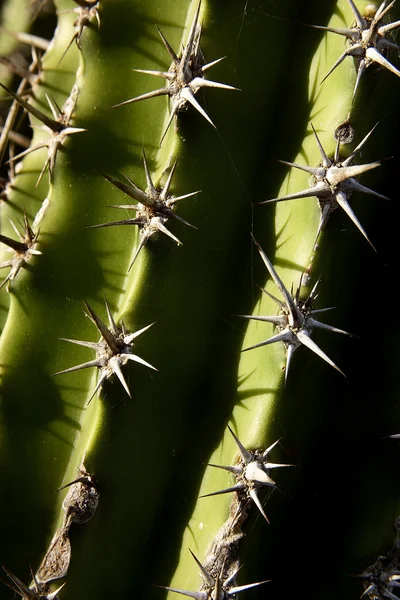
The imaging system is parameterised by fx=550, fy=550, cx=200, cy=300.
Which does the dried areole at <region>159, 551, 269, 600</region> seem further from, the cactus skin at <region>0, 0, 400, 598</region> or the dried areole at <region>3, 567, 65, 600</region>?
the dried areole at <region>3, 567, 65, 600</region>

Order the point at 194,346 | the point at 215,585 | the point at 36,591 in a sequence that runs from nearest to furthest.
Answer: the point at 215,585
the point at 36,591
the point at 194,346

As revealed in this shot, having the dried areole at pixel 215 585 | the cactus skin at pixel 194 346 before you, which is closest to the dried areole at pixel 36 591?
the cactus skin at pixel 194 346

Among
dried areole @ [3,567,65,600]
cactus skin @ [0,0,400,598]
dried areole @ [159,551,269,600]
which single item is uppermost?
cactus skin @ [0,0,400,598]

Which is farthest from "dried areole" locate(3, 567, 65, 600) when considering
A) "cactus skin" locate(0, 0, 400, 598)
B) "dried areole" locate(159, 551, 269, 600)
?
"dried areole" locate(159, 551, 269, 600)

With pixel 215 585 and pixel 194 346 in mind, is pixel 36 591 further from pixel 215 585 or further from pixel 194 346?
pixel 194 346

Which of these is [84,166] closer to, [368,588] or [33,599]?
[33,599]

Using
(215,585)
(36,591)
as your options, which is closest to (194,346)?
(215,585)

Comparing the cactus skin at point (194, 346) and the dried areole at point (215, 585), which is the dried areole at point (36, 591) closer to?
the cactus skin at point (194, 346)

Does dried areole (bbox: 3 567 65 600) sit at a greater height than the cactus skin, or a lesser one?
lesser
